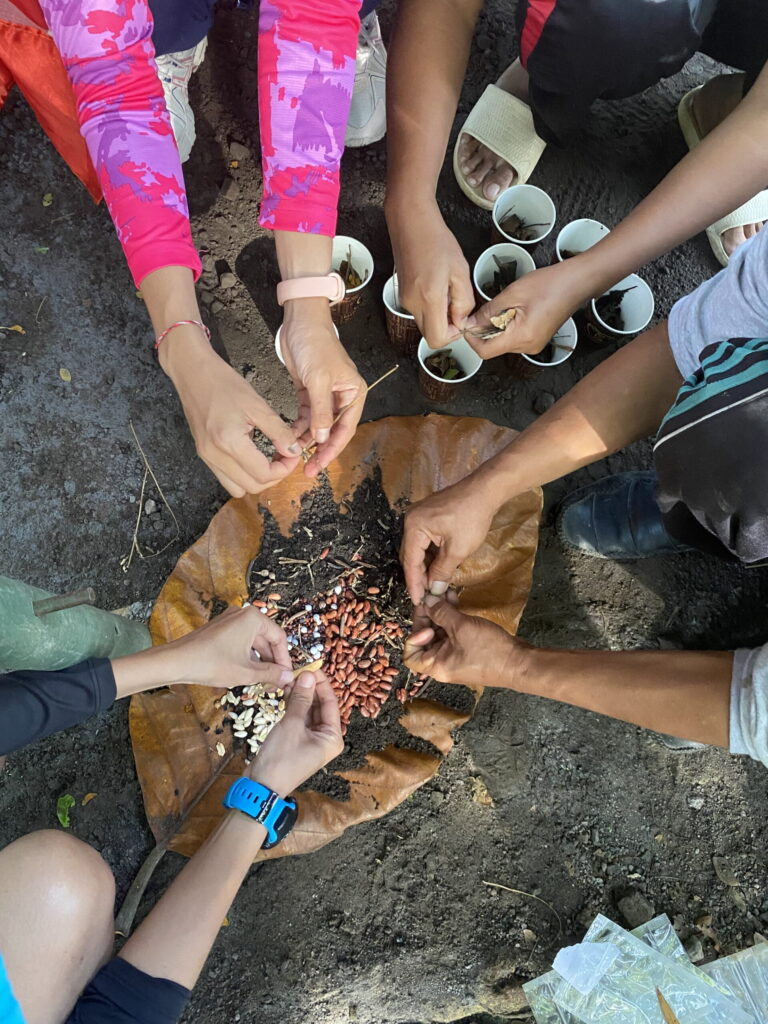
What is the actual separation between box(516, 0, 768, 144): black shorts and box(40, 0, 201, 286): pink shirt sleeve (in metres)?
1.03

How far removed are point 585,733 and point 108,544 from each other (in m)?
1.54

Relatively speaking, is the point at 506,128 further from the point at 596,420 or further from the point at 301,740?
the point at 301,740

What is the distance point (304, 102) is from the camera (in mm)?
1422

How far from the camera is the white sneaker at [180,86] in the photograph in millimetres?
Answer: 1990

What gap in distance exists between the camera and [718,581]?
222 centimetres

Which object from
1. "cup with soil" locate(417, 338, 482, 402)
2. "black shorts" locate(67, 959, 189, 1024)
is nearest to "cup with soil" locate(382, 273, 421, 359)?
"cup with soil" locate(417, 338, 482, 402)

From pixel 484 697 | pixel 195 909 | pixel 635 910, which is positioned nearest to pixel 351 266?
pixel 484 697

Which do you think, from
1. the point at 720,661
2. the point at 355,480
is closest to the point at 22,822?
the point at 355,480

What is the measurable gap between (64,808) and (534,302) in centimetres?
184

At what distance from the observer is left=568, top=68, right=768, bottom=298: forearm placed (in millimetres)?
1609

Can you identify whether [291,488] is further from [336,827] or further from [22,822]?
[22,822]

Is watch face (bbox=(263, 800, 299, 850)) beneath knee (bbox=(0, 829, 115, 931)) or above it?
beneath

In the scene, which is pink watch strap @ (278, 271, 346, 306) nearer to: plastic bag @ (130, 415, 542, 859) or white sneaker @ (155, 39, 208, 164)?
plastic bag @ (130, 415, 542, 859)

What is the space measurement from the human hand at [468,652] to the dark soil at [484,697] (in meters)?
0.36
